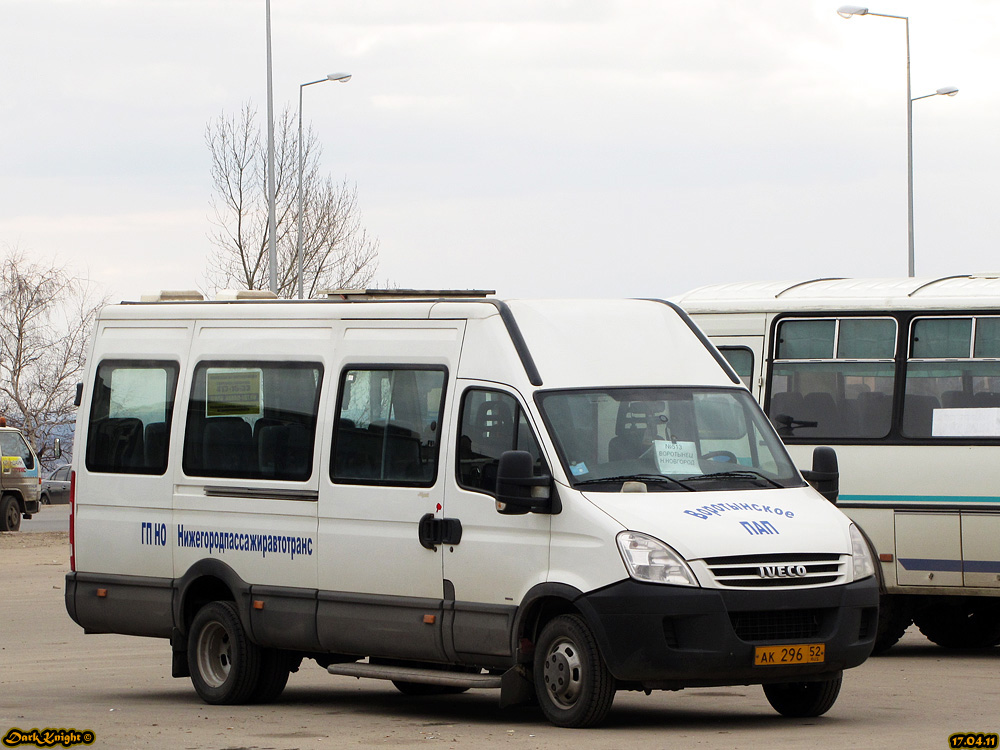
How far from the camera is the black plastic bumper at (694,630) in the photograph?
1065 cm

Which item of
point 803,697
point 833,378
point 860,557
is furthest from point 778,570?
point 833,378

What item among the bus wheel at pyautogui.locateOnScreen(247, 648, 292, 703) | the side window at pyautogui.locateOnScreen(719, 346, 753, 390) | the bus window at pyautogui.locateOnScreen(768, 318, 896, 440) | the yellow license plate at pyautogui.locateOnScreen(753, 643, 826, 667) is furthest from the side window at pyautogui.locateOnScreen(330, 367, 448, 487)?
the side window at pyautogui.locateOnScreen(719, 346, 753, 390)

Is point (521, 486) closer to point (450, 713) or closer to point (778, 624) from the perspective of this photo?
point (778, 624)

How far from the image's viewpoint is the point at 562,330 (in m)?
11.9

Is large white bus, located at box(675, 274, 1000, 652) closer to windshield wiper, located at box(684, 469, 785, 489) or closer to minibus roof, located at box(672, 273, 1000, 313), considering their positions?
minibus roof, located at box(672, 273, 1000, 313)

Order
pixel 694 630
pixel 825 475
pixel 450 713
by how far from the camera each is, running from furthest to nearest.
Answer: pixel 450 713 → pixel 825 475 → pixel 694 630

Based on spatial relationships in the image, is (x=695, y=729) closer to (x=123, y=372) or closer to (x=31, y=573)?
(x=123, y=372)

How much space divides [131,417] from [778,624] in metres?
5.37

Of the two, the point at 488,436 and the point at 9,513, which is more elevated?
the point at 488,436

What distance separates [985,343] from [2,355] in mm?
62484

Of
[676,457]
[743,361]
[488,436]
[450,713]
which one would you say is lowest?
[450,713]

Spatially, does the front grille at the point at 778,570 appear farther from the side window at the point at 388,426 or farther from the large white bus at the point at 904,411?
the large white bus at the point at 904,411

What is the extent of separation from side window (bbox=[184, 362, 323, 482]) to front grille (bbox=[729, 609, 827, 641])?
130 inches

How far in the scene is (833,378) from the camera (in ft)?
53.9
